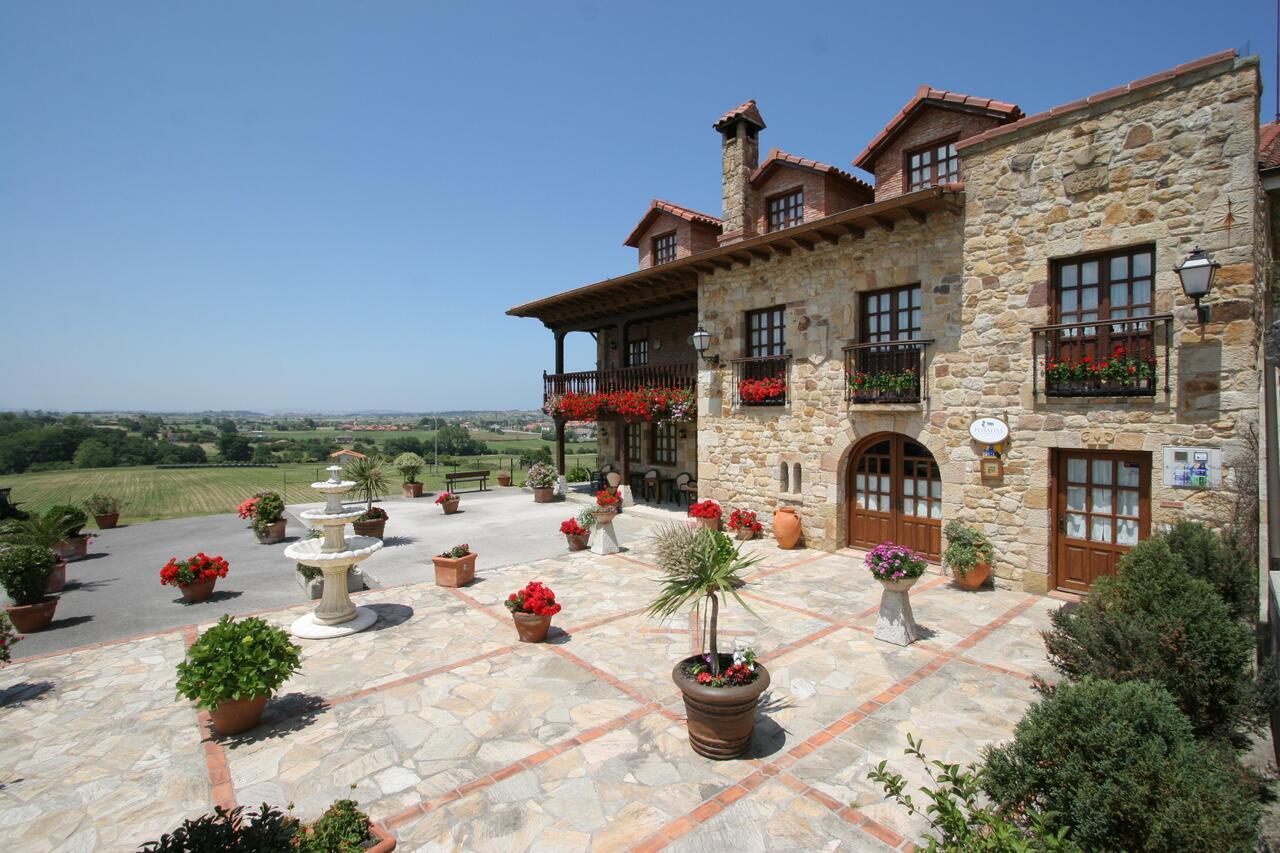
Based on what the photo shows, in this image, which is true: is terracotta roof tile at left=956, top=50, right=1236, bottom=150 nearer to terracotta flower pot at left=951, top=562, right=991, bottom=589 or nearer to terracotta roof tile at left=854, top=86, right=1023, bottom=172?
terracotta roof tile at left=854, top=86, right=1023, bottom=172

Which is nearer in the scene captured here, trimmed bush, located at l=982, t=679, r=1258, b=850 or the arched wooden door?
trimmed bush, located at l=982, t=679, r=1258, b=850

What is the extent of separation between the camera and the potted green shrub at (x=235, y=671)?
17.4 ft

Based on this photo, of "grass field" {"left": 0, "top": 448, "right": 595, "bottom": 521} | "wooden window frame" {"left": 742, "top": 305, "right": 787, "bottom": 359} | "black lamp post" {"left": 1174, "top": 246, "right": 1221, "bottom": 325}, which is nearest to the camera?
"black lamp post" {"left": 1174, "top": 246, "right": 1221, "bottom": 325}

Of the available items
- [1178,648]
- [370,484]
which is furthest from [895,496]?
[370,484]

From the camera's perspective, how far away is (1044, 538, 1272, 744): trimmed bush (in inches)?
175

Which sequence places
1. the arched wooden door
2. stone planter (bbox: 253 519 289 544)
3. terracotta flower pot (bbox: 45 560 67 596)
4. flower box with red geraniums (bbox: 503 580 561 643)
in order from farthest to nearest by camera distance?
1. stone planter (bbox: 253 519 289 544)
2. the arched wooden door
3. terracotta flower pot (bbox: 45 560 67 596)
4. flower box with red geraniums (bbox: 503 580 561 643)

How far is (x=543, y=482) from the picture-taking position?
66.8 ft

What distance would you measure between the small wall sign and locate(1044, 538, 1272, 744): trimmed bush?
4093 millimetres

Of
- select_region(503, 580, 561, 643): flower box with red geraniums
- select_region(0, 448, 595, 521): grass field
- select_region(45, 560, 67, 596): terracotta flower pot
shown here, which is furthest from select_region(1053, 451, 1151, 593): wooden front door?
select_region(0, 448, 595, 521): grass field

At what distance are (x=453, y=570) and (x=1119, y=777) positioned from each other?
9.30 metres

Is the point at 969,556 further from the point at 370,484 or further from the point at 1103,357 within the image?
the point at 370,484

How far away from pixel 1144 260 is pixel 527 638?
33.4ft

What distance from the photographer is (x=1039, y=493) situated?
9156 millimetres

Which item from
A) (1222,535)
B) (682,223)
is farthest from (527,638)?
(682,223)
